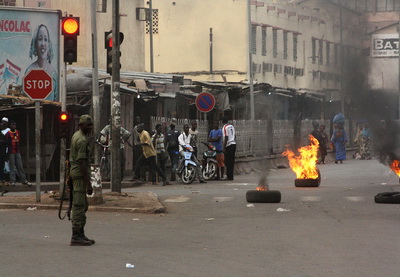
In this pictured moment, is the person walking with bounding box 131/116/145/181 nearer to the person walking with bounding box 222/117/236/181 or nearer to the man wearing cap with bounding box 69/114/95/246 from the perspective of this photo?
the person walking with bounding box 222/117/236/181

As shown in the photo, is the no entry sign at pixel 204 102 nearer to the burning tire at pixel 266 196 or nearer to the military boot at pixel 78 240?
the burning tire at pixel 266 196

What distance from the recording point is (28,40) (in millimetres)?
27766

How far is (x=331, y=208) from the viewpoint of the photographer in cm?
1719

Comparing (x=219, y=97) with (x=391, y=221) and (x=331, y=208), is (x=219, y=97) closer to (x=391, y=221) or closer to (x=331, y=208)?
(x=331, y=208)

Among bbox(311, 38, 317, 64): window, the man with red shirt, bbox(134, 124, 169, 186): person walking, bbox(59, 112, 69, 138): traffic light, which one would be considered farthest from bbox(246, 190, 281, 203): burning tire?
bbox(311, 38, 317, 64): window

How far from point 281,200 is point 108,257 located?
897 centimetres

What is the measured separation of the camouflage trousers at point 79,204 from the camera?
38.9 feet

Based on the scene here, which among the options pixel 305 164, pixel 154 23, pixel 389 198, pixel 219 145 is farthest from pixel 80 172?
pixel 154 23

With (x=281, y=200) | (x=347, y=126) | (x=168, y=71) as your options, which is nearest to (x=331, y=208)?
(x=281, y=200)

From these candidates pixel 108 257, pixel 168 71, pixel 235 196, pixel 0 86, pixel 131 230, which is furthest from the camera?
pixel 168 71

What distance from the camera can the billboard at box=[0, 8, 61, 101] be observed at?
1082 inches

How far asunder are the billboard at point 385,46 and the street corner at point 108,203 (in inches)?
344

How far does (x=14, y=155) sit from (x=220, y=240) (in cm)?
1310

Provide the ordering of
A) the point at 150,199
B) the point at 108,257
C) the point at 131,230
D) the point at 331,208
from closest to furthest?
the point at 108,257, the point at 131,230, the point at 331,208, the point at 150,199
